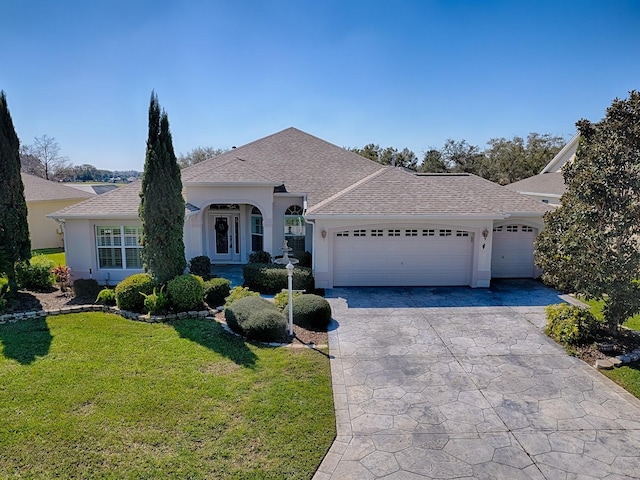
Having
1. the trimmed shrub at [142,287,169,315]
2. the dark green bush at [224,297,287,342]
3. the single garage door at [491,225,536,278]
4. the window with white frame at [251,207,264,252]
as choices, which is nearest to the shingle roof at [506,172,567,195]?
the single garage door at [491,225,536,278]

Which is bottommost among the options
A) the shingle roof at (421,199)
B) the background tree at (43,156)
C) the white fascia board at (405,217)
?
the white fascia board at (405,217)

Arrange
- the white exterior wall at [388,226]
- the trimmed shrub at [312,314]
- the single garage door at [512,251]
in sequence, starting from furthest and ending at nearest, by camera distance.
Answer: the single garage door at [512,251], the white exterior wall at [388,226], the trimmed shrub at [312,314]

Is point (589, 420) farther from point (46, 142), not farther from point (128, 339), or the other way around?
point (46, 142)

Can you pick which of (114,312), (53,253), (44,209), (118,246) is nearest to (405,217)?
(114,312)

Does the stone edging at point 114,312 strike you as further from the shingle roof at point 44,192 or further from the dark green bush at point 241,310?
the shingle roof at point 44,192

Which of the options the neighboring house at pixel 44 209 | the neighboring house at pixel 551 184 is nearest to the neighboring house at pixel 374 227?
the neighboring house at pixel 551 184

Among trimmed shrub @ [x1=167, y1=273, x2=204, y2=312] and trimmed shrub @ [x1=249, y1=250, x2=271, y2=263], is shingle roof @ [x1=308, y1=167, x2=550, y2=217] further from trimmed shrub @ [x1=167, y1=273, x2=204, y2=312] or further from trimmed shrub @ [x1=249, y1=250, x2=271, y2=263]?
trimmed shrub @ [x1=167, y1=273, x2=204, y2=312]

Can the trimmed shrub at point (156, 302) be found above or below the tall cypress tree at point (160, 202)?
below
